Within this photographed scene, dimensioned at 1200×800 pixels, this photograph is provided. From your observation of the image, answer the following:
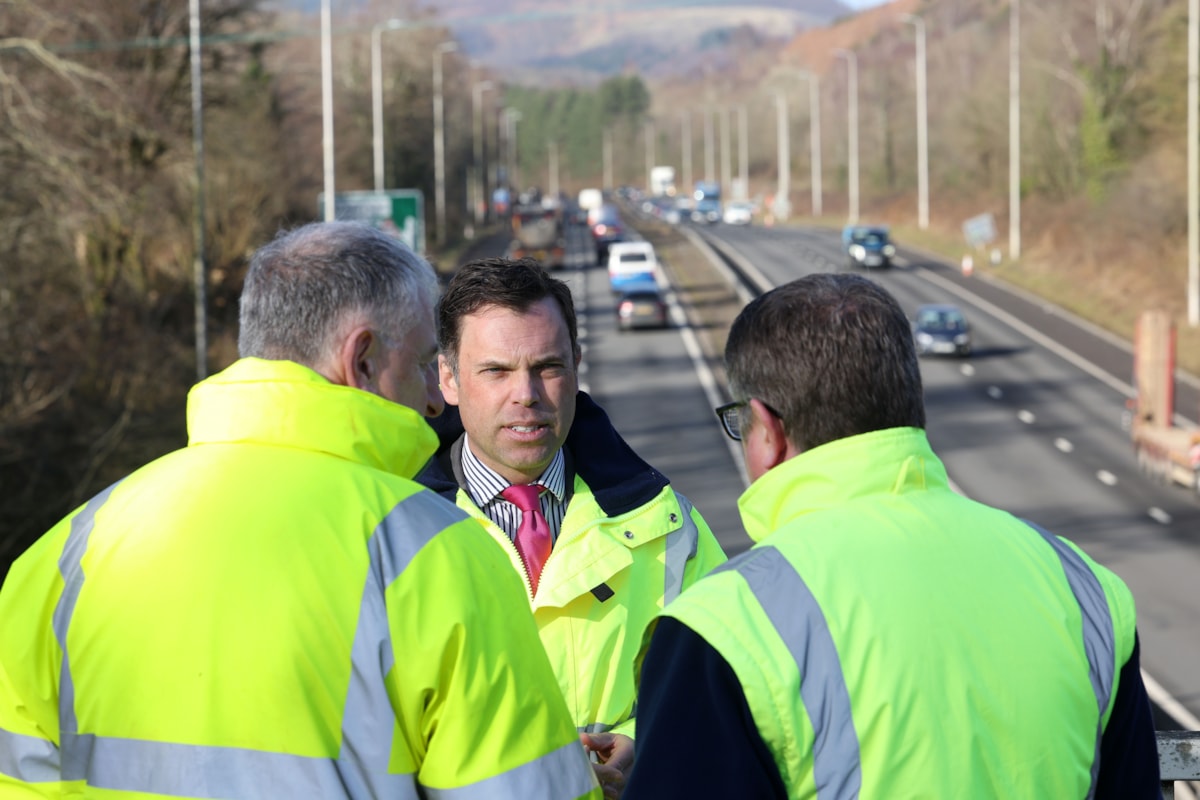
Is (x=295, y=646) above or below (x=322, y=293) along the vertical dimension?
below

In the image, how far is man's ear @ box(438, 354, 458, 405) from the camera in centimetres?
473

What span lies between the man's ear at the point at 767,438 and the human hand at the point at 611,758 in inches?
35.0

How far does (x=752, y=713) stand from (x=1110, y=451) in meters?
32.2

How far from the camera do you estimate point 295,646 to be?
2.82 meters

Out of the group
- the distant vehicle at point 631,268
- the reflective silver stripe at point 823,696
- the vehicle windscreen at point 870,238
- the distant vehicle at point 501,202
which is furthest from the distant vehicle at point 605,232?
the reflective silver stripe at point 823,696

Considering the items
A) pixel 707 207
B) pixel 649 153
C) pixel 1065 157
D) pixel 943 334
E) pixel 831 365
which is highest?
pixel 649 153

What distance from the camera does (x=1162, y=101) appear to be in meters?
58.6

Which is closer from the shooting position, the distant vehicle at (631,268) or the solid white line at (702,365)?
the solid white line at (702,365)

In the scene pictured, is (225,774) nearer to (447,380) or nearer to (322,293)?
(322,293)

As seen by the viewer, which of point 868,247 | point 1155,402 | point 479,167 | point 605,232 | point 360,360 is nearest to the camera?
point 360,360

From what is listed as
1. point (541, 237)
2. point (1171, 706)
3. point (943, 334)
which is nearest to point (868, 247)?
point (541, 237)

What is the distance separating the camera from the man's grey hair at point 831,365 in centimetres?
309

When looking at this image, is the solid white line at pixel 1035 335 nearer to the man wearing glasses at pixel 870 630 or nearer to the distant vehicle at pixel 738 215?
the man wearing glasses at pixel 870 630

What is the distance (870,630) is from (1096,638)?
1.59 ft
